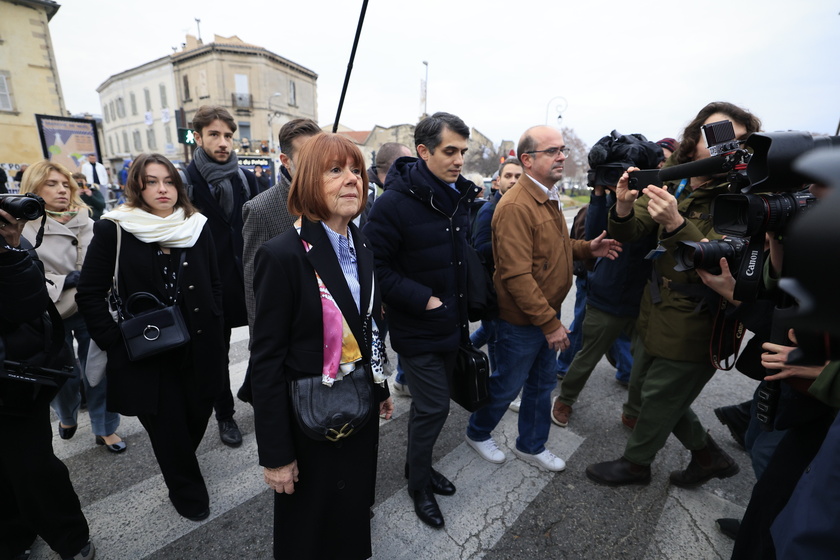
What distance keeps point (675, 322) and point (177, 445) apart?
2.86 meters

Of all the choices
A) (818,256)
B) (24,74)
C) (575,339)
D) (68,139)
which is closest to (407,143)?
(24,74)

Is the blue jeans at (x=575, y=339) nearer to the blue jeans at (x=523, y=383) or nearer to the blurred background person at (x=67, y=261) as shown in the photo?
the blue jeans at (x=523, y=383)

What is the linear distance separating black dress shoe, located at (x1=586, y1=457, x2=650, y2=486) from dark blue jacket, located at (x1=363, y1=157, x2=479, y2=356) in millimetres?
1365

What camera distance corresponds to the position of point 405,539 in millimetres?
2244

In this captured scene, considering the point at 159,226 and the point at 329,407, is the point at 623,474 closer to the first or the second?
the point at 329,407

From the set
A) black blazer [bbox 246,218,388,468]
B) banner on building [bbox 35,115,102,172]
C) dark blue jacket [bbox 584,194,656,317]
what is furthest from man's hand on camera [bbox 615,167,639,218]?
banner on building [bbox 35,115,102,172]

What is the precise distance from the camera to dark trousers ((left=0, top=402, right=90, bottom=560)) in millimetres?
1797

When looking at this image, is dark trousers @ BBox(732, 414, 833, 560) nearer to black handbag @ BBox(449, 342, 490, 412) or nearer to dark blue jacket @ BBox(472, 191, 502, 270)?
black handbag @ BBox(449, 342, 490, 412)

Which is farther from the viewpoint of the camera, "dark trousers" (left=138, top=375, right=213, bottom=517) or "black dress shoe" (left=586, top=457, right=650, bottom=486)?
"black dress shoe" (left=586, top=457, right=650, bottom=486)

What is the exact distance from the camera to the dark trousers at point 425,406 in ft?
7.55

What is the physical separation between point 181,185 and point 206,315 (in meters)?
0.80

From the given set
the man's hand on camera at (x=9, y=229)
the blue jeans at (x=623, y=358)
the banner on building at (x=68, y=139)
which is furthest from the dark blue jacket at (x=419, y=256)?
the banner on building at (x=68, y=139)

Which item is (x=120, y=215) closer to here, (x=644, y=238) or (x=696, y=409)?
(x=644, y=238)

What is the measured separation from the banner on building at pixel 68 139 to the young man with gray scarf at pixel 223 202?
9431mm
